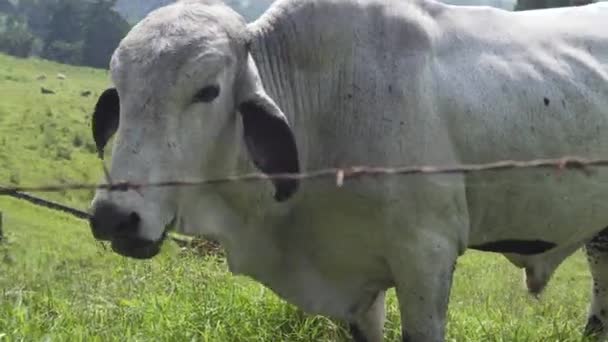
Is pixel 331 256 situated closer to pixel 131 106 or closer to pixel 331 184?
pixel 331 184

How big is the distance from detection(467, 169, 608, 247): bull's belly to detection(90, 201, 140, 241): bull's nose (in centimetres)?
147

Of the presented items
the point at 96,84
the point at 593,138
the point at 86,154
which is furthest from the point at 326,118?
the point at 96,84

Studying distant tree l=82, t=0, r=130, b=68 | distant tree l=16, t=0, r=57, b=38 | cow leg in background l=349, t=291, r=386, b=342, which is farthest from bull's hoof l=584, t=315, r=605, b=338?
distant tree l=16, t=0, r=57, b=38

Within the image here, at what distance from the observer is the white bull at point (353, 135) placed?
341 cm

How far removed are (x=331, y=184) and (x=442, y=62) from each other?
723 mm

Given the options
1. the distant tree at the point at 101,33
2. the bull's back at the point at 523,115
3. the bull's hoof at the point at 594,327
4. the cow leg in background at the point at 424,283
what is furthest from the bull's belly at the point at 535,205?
the distant tree at the point at 101,33

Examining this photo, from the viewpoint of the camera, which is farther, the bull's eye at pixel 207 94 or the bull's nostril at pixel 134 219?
the bull's eye at pixel 207 94

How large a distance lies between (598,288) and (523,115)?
1.80 meters

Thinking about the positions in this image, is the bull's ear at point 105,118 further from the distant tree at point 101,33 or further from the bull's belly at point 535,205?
the distant tree at point 101,33

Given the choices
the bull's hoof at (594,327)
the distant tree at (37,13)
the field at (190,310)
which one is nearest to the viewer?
the field at (190,310)

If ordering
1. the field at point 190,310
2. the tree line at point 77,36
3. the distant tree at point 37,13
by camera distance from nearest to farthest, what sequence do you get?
1. the field at point 190,310
2. the tree line at point 77,36
3. the distant tree at point 37,13

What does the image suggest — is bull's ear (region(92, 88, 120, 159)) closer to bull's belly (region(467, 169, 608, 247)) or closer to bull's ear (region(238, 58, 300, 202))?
bull's ear (region(238, 58, 300, 202))

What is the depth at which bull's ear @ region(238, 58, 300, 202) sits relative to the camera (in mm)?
3492

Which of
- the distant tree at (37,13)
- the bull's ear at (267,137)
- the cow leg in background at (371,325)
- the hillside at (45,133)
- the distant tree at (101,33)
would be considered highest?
the bull's ear at (267,137)
